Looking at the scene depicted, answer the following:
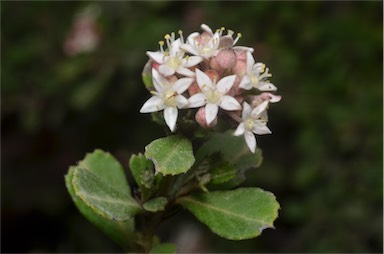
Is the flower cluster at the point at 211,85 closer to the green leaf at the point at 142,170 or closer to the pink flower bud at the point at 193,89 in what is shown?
the pink flower bud at the point at 193,89

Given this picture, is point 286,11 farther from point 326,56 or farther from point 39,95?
point 39,95

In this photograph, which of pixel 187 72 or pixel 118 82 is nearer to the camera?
pixel 187 72

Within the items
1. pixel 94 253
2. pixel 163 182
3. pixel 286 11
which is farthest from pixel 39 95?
pixel 163 182

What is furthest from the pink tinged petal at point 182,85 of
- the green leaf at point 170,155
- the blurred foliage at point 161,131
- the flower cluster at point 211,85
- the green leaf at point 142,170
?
the blurred foliage at point 161,131

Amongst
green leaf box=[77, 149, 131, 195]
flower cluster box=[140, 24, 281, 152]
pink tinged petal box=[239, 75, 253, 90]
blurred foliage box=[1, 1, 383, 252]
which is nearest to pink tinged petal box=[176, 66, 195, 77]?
flower cluster box=[140, 24, 281, 152]

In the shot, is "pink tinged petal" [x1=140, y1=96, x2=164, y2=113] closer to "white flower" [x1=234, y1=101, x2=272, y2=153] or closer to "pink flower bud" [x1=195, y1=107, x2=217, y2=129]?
"pink flower bud" [x1=195, y1=107, x2=217, y2=129]

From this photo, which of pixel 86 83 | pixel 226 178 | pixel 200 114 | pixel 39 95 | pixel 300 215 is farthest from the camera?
pixel 39 95
